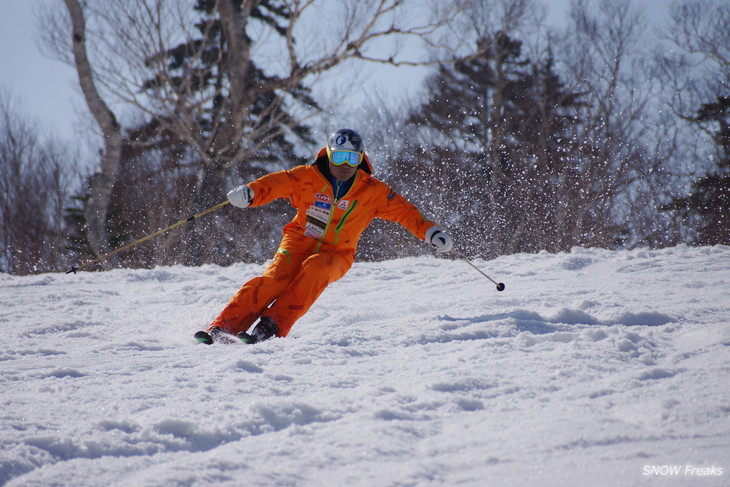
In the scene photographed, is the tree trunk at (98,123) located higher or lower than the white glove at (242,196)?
higher

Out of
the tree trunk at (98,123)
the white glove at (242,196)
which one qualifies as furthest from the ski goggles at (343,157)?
the tree trunk at (98,123)

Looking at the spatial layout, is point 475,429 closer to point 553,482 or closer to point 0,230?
point 553,482

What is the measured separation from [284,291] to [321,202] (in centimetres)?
67

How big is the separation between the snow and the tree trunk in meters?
9.13

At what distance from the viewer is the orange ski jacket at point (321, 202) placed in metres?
3.83

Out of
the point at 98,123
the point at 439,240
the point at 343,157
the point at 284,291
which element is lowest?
the point at 284,291

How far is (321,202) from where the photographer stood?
3.83 metres

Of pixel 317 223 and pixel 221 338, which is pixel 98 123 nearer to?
pixel 317 223

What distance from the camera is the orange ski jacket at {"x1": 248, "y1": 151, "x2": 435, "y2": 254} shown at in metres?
3.83

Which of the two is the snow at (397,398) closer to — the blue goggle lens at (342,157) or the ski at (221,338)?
the ski at (221,338)

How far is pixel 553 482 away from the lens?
1.39 m

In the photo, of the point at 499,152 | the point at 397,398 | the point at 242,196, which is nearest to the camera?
the point at 397,398

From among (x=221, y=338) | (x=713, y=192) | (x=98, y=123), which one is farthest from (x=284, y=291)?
(x=713, y=192)

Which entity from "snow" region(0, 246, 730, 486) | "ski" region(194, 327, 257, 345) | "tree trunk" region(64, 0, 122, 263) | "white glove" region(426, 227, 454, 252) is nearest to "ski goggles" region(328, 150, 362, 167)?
"white glove" region(426, 227, 454, 252)
